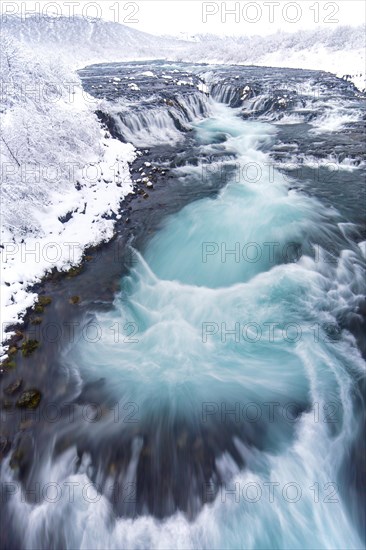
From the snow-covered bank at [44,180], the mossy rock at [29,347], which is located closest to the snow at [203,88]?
the snow-covered bank at [44,180]

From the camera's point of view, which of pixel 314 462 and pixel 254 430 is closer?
pixel 314 462

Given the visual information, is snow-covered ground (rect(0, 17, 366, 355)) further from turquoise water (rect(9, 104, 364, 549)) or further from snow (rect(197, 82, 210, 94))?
snow (rect(197, 82, 210, 94))

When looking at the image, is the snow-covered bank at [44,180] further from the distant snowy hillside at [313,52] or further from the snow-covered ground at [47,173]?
the distant snowy hillside at [313,52]

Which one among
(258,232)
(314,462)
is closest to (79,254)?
(258,232)

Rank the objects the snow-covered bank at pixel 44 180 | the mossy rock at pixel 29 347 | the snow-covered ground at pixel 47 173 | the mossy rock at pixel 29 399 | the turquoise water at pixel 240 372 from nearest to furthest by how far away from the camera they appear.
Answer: the turquoise water at pixel 240 372, the mossy rock at pixel 29 399, the mossy rock at pixel 29 347, the snow-covered bank at pixel 44 180, the snow-covered ground at pixel 47 173

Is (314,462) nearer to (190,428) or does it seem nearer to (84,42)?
(190,428)

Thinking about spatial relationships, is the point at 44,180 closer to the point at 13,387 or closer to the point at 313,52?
the point at 13,387

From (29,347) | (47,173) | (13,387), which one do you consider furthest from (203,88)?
(13,387)
